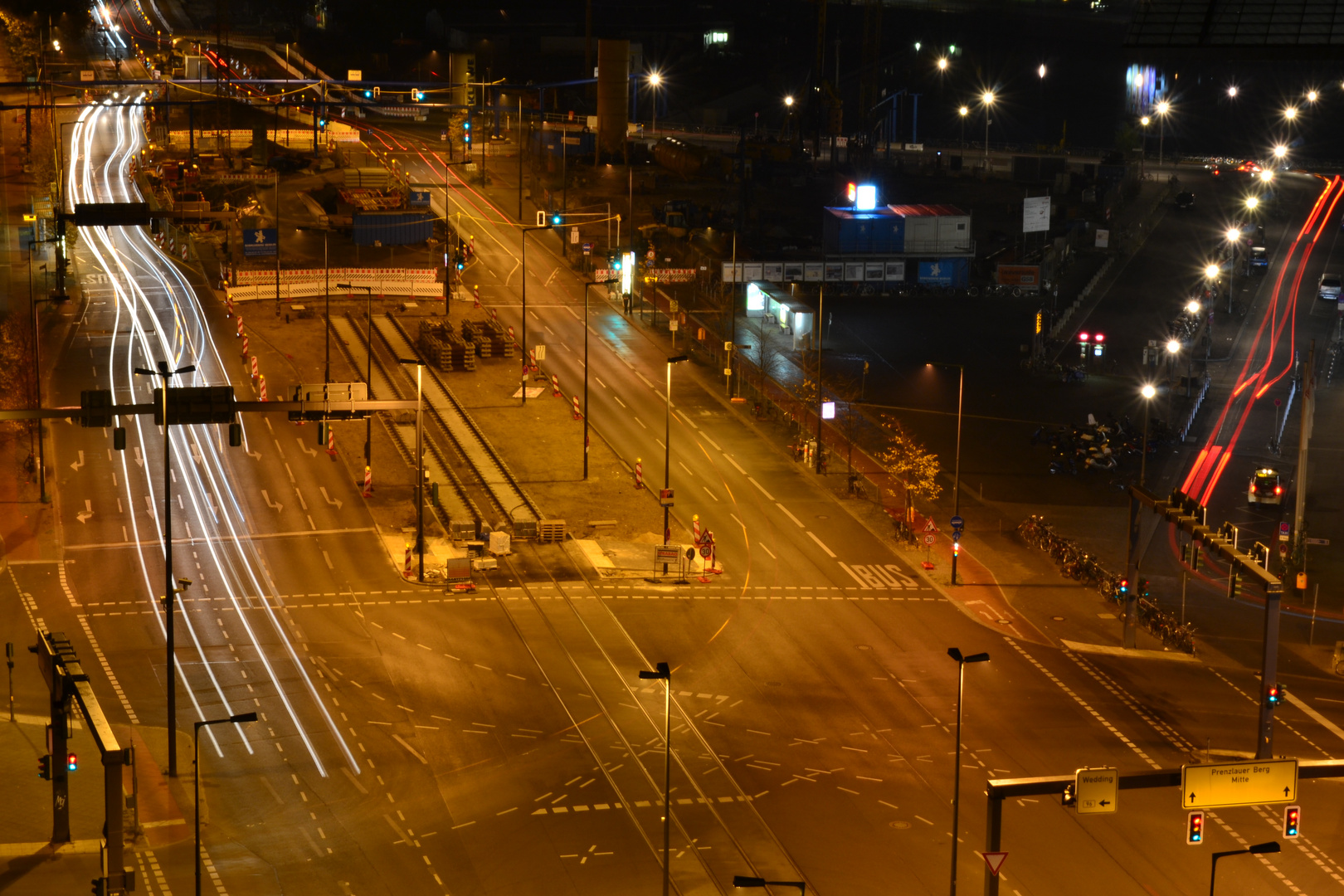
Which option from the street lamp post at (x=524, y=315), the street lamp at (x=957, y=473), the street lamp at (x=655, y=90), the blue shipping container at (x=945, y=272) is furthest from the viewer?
the street lamp at (x=655, y=90)

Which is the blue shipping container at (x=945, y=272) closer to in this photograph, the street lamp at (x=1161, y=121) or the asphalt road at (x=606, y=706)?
the asphalt road at (x=606, y=706)

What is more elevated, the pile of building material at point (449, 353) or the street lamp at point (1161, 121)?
the street lamp at point (1161, 121)

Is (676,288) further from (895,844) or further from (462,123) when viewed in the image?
(895,844)

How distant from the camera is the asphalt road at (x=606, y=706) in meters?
41.7

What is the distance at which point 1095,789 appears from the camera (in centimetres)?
3281

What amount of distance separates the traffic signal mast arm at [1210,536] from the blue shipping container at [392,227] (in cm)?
7418

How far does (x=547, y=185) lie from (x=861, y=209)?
1289 inches

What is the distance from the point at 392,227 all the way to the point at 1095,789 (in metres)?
91.4

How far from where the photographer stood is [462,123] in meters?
154

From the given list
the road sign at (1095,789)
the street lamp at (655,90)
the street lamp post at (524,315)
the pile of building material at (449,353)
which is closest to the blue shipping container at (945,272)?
the street lamp post at (524,315)

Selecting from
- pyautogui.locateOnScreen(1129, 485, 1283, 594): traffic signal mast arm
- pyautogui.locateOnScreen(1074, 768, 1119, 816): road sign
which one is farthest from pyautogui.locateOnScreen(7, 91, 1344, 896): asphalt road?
pyautogui.locateOnScreen(1074, 768, 1119, 816): road sign

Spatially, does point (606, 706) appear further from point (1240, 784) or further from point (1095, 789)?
point (1240, 784)

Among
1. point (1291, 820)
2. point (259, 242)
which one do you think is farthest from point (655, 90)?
point (1291, 820)

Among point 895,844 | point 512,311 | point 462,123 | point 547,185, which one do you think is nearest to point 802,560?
point 895,844
